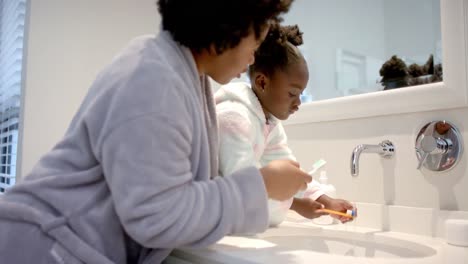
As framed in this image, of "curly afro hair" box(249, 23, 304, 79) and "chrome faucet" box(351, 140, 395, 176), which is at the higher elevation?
"curly afro hair" box(249, 23, 304, 79)

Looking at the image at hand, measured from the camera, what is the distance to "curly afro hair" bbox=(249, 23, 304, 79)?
2.87 feet

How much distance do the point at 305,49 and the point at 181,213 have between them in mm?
889

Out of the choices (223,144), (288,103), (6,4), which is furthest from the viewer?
(6,4)

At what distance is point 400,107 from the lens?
893mm

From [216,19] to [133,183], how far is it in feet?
0.79

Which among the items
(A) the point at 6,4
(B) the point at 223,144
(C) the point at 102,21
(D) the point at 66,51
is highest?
(A) the point at 6,4

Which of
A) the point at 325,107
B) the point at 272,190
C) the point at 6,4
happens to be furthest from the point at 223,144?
the point at 6,4

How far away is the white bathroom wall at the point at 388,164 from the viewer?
2.68ft

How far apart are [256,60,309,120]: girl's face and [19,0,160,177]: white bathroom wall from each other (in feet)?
3.07

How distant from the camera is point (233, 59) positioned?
0.61 m

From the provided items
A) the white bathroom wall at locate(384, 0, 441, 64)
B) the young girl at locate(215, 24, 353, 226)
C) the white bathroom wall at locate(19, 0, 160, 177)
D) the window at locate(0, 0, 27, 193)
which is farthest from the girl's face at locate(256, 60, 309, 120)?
the window at locate(0, 0, 27, 193)

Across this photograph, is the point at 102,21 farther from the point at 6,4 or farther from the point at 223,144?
the point at 223,144

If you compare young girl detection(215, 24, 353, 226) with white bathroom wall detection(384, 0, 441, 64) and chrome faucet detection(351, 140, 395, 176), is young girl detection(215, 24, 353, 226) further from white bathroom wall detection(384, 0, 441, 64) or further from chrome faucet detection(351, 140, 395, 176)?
white bathroom wall detection(384, 0, 441, 64)

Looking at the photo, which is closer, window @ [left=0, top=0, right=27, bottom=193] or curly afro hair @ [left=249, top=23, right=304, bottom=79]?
curly afro hair @ [left=249, top=23, right=304, bottom=79]
